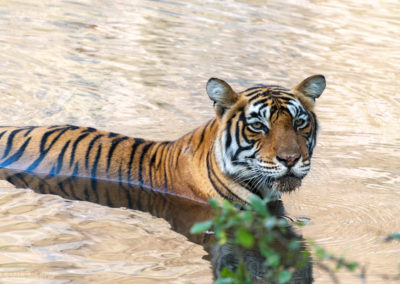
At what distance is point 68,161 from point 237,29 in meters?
5.55

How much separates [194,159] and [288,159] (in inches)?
31.0

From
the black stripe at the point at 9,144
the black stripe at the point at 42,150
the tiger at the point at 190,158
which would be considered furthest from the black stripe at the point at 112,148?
the black stripe at the point at 9,144

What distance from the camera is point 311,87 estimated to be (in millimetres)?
4457

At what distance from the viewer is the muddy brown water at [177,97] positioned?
3896 millimetres

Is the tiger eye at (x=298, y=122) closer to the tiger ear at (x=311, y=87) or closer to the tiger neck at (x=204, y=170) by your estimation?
the tiger ear at (x=311, y=87)

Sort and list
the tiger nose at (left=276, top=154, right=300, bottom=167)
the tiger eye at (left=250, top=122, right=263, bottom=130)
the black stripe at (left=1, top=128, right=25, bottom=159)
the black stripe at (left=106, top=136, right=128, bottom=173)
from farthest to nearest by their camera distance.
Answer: the black stripe at (left=1, top=128, right=25, bottom=159) < the black stripe at (left=106, top=136, right=128, bottom=173) < the tiger eye at (left=250, top=122, right=263, bottom=130) < the tiger nose at (left=276, top=154, right=300, bottom=167)

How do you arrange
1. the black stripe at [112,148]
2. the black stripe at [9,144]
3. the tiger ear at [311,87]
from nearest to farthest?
1. the tiger ear at [311,87]
2. the black stripe at [112,148]
3. the black stripe at [9,144]

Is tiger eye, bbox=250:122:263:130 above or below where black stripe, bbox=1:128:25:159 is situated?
above

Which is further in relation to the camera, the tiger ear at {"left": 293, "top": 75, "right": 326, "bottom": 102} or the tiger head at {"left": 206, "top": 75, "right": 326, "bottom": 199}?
the tiger ear at {"left": 293, "top": 75, "right": 326, "bottom": 102}

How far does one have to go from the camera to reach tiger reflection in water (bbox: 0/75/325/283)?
4137mm

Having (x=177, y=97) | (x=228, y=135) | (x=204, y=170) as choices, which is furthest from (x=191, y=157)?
(x=177, y=97)

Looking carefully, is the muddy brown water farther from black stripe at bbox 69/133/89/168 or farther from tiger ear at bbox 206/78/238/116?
tiger ear at bbox 206/78/238/116

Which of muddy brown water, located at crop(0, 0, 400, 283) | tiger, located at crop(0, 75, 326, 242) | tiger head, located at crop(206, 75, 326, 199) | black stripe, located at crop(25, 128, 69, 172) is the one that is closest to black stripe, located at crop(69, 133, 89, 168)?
tiger, located at crop(0, 75, 326, 242)

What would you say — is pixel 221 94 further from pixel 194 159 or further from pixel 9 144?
pixel 9 144
